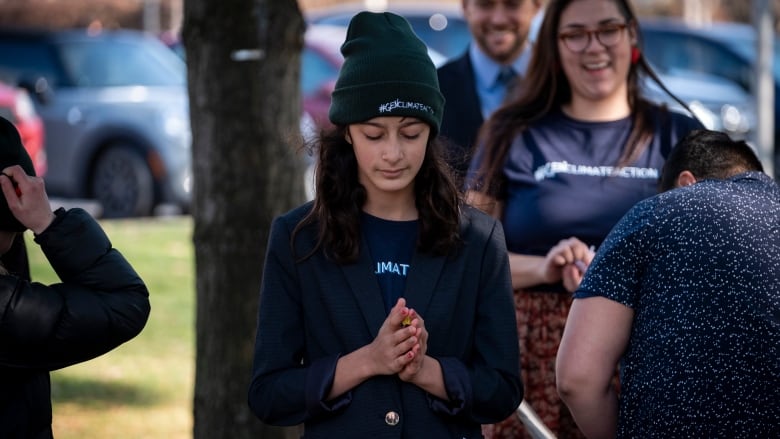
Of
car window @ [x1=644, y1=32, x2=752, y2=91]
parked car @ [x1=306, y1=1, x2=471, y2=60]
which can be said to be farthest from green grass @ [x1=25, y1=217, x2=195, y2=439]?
car window @ [x1=644, y1=32, x2=752, y2=91]

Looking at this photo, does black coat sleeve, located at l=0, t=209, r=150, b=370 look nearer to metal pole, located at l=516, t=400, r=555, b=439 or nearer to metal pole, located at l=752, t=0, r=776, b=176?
metal pole, located at l=516, t=400, r=555, b=439

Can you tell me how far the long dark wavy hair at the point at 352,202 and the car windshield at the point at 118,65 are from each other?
35.8 feet

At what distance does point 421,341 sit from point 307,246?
1.24ft

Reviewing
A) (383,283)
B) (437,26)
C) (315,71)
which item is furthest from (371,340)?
(437,26)

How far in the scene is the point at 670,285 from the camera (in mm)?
Answer: 2816

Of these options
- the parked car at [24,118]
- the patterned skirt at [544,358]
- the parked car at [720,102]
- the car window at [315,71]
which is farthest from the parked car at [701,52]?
the patterned skirt at [544,358]

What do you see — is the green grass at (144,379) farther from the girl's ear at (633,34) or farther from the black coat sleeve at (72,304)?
the black coat sleeve at (72,304)

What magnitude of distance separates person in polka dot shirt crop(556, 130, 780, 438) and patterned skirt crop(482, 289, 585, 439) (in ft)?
3.79

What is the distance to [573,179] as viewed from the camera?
4094 mm

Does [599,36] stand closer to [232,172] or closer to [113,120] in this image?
[232,172]

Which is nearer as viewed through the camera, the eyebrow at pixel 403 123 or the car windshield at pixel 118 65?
the eyebrow at pixel 403 123

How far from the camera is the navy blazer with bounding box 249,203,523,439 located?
291 cm

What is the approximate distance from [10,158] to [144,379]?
4571mm

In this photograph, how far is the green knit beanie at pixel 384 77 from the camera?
3010mm
